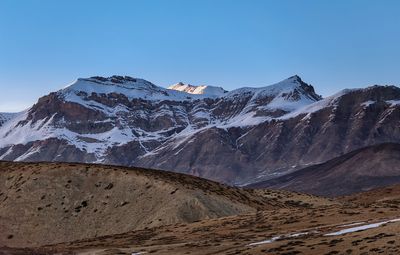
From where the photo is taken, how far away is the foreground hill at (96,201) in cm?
8938

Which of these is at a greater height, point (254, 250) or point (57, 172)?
point (57, 172)

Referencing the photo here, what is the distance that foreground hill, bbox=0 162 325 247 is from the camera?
8938cm

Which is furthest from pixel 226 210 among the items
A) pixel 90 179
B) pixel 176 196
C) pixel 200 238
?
pixel 200 238

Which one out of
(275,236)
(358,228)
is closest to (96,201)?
(275,236)

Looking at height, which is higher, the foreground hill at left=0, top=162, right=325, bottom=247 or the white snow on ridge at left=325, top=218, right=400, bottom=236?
the foreground hill at left=0, top=162, right=325, bottom=247

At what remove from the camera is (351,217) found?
59.1 m

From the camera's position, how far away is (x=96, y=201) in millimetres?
96562

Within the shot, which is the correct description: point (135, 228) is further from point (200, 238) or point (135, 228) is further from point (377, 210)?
point (377, 210)

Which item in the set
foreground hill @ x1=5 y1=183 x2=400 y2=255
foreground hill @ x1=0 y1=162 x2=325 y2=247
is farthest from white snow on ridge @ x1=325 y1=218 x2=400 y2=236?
foreground hill @ x1=0 y1=162 x2=325 y2=247

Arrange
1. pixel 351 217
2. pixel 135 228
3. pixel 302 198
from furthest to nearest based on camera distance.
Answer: pixel 302 198 < pixel 135 228 < pixel 351 217

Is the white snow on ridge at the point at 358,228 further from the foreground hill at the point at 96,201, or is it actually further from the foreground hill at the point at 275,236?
the foreground hill at the point at 96,201

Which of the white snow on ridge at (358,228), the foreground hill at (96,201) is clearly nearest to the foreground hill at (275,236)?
the white snow on ridge at (358,228)

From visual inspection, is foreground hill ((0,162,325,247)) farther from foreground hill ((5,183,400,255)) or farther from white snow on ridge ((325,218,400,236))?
white snow on ridge ((325,218,400,236))

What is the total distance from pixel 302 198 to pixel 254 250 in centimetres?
7352
